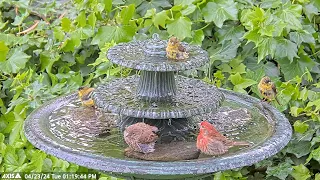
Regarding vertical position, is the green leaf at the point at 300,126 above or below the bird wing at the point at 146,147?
below

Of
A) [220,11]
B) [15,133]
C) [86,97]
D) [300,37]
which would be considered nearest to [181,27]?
[220,11]

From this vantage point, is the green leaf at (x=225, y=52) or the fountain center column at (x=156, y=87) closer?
the fountain center column at (x=156, y=87)

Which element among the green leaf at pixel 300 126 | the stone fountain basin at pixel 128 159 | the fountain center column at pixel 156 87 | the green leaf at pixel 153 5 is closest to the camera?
the stone fountain basin at pixel 128 159

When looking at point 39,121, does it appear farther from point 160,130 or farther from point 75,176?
point 75,176

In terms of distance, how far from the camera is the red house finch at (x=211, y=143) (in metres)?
1.71

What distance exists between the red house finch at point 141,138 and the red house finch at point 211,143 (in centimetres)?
16

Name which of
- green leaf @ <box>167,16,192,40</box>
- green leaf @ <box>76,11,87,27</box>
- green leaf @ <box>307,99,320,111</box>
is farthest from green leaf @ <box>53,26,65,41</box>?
green leaf @ <box>307,99,320,111</box>

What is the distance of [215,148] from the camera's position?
172 centimetres

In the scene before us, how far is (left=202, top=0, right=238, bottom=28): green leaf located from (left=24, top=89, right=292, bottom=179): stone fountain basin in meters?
0.75

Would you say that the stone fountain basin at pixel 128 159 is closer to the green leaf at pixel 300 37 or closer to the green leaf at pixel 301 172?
the green leaf at pixel 301 172

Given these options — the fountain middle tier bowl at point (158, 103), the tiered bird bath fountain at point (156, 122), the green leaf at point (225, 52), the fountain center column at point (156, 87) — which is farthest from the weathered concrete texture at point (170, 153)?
the green leaf at point (225, 52)

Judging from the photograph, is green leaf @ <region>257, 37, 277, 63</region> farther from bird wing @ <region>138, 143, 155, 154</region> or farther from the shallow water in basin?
bird wing @ <region>138, 143, 155, 154</region>

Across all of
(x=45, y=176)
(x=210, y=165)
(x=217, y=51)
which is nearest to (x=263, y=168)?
(x=217, y=51)

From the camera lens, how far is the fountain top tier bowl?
5.92ft
